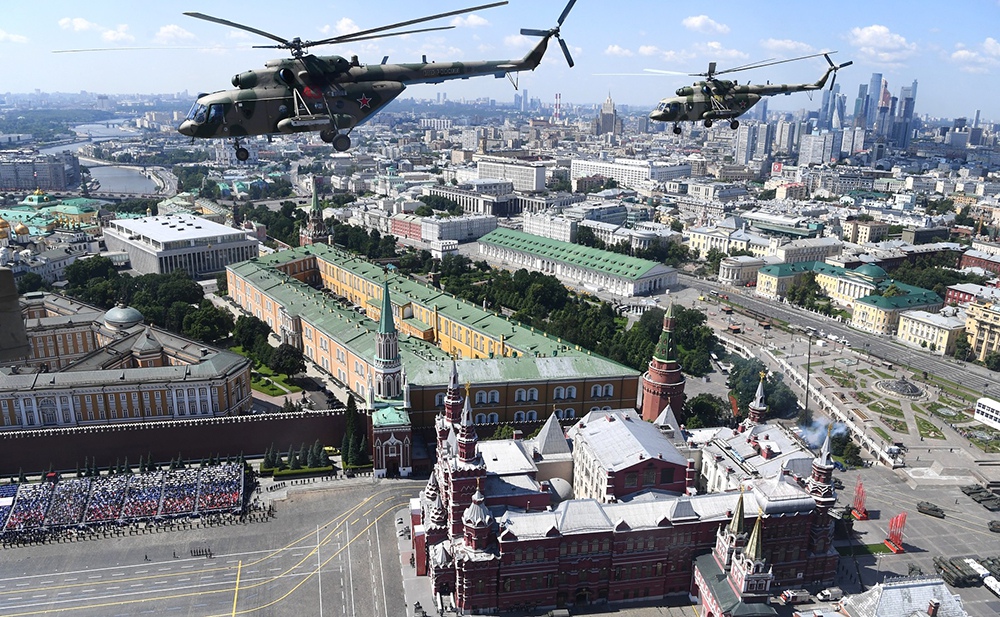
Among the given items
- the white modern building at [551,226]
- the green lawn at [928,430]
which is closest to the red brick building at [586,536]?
the green lawn at [928,430]

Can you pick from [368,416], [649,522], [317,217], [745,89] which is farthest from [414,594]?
[317,217]

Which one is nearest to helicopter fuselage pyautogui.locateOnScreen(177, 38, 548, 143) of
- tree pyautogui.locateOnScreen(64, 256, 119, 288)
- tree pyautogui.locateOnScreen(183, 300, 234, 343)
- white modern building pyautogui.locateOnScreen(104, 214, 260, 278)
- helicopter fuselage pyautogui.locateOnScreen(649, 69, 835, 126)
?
helicopter fuselage pyautogui.locateOnScreen(649, 69, 835, 126)

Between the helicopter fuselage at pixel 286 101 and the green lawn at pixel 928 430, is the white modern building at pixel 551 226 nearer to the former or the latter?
the green lawn at pixel 928 430

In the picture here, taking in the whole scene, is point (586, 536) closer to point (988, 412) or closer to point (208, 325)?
point (988, 412)

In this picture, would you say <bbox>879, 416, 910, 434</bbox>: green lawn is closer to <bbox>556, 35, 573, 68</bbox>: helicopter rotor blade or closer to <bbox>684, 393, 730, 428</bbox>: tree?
<bbox>684, 393, 730, 428</bbox>: tree

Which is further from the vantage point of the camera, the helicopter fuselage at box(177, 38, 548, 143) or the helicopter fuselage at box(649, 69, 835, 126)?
the helicopter fuselage at box(649, 69, 835, 126)

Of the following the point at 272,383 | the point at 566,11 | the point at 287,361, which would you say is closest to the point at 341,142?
the point at 566,11

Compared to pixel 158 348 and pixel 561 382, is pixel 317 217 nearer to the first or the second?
pixel 158 348
